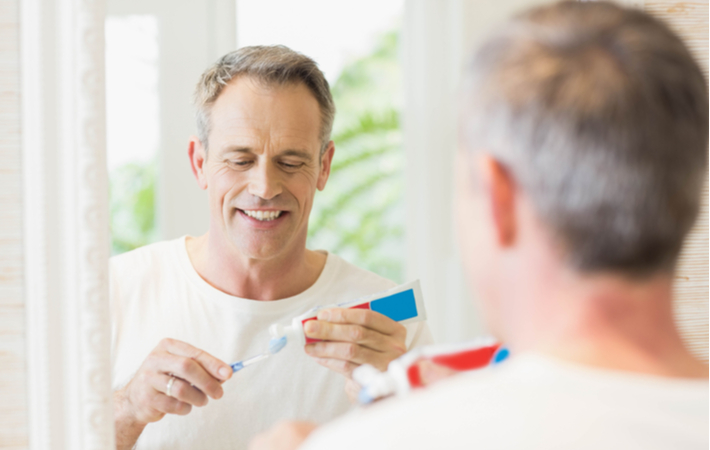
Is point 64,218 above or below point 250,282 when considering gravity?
above

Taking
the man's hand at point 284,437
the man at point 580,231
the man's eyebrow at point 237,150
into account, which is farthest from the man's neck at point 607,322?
the man's eyebrow at point 237,150

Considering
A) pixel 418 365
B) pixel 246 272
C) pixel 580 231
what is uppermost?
pixel 580 231

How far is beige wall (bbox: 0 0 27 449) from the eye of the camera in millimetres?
521

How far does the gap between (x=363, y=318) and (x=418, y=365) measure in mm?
275

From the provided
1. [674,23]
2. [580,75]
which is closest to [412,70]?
[674,23]

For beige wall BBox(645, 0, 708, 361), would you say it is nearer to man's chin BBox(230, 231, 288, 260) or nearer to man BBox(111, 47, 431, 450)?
man BBox(111, 47, 431, 450)

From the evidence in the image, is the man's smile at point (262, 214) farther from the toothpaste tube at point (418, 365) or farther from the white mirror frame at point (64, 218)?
the toothpaste tube at point (418, 365)

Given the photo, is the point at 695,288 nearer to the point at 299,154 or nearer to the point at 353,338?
the point at 353,338

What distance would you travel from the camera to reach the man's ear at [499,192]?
0.30 m

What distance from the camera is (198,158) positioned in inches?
32.6

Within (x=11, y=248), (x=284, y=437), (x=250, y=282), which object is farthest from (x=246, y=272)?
(x=284, y=437)

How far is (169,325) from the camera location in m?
0.74

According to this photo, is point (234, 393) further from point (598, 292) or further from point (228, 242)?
point (598, 292)

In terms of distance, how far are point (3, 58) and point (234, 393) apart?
0.46 meters
